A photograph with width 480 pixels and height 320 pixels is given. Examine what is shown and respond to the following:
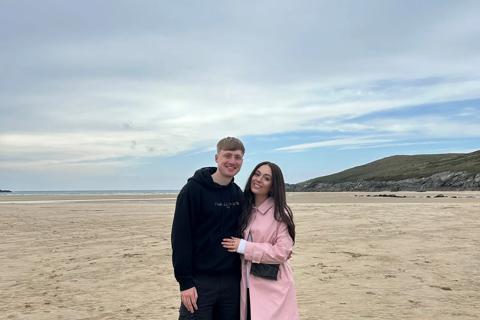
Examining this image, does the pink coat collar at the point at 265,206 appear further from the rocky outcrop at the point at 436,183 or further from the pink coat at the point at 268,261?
the rocky outcrop at the point at 436,183

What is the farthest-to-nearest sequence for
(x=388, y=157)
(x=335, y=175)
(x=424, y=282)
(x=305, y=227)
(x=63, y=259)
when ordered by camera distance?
(x=388, y=157) → (x=335, y=175) → (x=305, y=227) → (x=63, y=259) → (x=424, y=282)

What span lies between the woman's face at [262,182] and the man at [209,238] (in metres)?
0.18

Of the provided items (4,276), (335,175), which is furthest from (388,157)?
(4,276)

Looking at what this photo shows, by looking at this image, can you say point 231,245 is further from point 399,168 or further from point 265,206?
point 399,168

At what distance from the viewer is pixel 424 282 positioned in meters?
8.73

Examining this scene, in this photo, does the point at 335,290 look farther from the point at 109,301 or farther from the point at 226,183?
the point at 226,183

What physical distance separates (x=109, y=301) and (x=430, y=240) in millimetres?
9353

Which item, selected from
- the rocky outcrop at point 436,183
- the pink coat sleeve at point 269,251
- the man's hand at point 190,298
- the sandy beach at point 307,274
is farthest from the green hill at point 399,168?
the man's hand at point 190,298

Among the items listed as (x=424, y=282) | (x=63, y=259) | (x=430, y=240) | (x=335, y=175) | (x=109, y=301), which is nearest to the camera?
(x=109, y=301)

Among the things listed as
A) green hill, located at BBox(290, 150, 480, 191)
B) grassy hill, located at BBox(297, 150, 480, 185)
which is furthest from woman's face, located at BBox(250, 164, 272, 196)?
grassy hill, located at BBox(297, 150, 480, 185)

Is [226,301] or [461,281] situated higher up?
[226,301]

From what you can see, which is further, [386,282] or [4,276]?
[4,276]

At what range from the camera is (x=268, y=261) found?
3.93 meters

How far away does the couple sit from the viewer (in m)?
3.92
